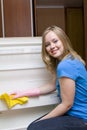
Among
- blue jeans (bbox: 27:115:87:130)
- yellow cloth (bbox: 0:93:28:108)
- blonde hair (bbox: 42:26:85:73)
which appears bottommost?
blue jeans (bbox: 27:115:87:130)

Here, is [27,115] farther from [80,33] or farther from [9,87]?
[80,33]

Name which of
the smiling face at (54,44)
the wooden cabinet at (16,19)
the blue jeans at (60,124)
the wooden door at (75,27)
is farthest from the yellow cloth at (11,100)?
the wooden door at (75,27)

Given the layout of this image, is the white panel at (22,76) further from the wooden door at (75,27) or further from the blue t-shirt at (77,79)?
the wooden door at (75,27)

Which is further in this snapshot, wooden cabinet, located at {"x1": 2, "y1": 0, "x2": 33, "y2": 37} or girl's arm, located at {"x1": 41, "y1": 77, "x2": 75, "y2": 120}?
wooden cabinet, located at {"x1": 2, "y1": 0, "x2": 33, "y2": 37}

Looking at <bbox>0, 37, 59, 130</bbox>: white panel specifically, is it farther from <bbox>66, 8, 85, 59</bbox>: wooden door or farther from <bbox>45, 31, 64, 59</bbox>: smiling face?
<bbox>66, 8, 85, 59</bbox>: wooden door

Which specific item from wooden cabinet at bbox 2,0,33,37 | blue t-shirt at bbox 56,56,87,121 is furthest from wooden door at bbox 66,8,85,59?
blue t-shirt at bbox 56,56,87,121

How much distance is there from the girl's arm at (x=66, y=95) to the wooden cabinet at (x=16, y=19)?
26.9 inches

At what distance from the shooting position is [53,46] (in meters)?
1.19

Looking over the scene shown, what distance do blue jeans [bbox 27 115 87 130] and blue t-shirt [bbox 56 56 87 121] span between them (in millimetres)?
51

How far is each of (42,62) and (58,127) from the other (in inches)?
15.9

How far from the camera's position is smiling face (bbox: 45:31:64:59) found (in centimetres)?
120

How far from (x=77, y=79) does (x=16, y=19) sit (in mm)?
760

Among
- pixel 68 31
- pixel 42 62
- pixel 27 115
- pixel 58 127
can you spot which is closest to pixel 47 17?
pixel 68 31

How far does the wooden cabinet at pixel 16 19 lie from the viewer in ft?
5.56
